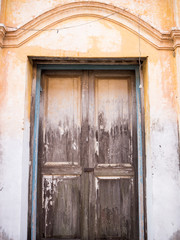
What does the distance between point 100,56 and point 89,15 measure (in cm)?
58

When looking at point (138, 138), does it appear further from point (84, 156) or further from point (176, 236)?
point (176, 236)

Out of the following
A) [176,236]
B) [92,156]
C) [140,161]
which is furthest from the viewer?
[92,156]

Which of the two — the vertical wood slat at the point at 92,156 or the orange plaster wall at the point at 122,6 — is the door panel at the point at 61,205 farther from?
the orange plaster wall at the point at 122,6

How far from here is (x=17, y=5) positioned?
10.1 ft

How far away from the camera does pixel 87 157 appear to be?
3.25m

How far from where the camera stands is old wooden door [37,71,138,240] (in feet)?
10.4

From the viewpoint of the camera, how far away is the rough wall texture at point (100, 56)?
9.17 ft

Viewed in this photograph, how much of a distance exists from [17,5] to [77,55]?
3.46 ft

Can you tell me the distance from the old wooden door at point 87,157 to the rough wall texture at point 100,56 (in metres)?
0.31

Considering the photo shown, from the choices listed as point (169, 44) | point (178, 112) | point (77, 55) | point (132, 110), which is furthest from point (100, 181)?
point (169, 44)

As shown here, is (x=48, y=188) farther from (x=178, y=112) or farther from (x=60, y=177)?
(x=178, y=112)

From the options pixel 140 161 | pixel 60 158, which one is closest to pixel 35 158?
pixel 60 158

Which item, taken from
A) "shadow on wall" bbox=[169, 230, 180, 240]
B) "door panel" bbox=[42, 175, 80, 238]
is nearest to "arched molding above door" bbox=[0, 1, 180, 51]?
"door panel" bbox=[42, 175, 80, 238]

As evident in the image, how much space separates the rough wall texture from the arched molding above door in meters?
0.04
